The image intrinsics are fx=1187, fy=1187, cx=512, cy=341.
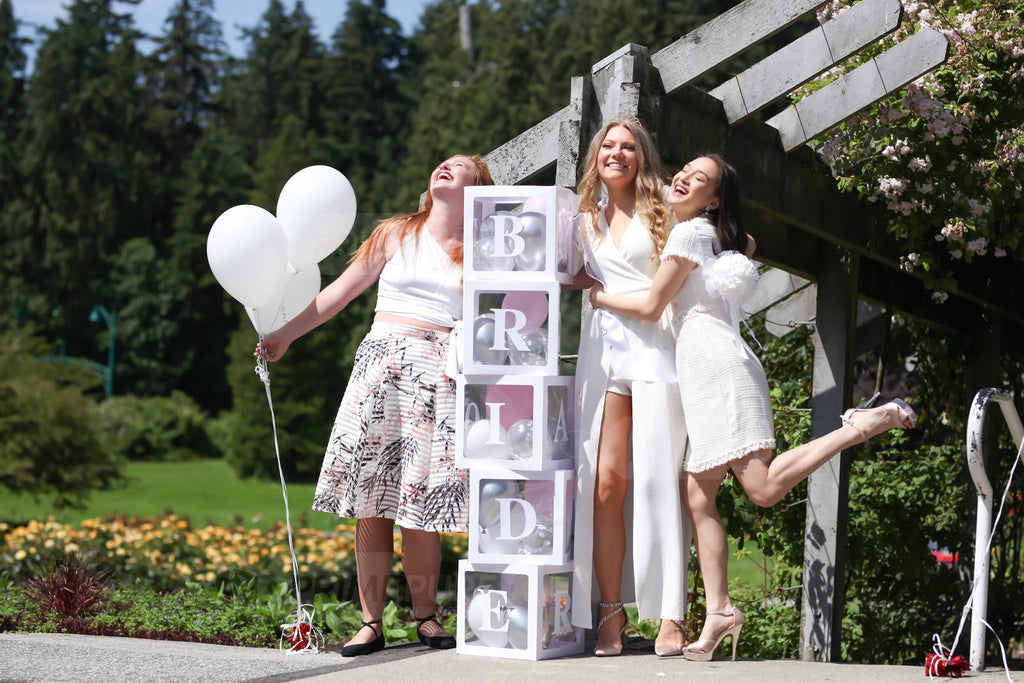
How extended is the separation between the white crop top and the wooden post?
6.45 ft

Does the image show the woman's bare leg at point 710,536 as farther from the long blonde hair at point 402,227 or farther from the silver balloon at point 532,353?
the long blonde hair at point 402,227

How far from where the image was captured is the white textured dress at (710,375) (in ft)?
11.3

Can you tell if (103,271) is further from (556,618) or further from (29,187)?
(556,618)

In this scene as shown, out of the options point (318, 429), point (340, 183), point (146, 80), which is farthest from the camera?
point (146, 80)

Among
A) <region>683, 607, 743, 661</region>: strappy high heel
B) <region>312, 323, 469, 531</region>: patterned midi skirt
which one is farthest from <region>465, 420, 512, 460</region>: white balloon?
<region>683, 607, 743, 661</region>: strappy high heel

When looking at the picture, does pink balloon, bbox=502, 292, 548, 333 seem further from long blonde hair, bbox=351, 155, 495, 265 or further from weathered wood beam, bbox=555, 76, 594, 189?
weathered wood beam, bbox=555, 76, 594, 189

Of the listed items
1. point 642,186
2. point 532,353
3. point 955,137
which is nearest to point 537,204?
point 642,186

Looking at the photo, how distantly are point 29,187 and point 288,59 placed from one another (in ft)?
33.3

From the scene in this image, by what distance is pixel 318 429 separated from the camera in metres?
26.7

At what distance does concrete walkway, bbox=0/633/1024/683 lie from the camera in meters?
3.17

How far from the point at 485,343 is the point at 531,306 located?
185 millimetres

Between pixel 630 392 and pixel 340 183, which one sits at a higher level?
pixel 340 183

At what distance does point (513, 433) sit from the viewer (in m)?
3.55

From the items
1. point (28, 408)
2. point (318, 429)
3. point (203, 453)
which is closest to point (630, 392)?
point (28, 408)
